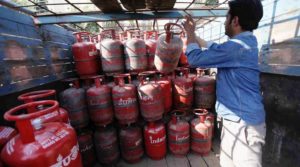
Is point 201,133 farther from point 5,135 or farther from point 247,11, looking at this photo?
point 5,135

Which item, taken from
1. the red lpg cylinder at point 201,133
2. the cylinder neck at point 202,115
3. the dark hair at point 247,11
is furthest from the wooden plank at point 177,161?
the dark hair at point 247,11

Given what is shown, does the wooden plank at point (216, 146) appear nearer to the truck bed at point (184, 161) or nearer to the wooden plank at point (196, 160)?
the truck bed at point (184, 161)

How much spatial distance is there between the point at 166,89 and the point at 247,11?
6.31 feet

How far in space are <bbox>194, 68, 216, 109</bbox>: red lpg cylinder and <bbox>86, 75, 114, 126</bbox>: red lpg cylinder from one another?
1739mm

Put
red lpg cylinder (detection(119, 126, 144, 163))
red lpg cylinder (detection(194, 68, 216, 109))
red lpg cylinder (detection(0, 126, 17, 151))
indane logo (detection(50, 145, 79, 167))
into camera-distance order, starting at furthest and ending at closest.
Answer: red lpg cylinder (detection(194, 68, 216, 109)) → red lpg cylinder (detection(119, 126, 144, 163)) → red lpg cylinder (detection(0, 126, 17, 151)) → indane logo (detection(50, 145, 79, 167))

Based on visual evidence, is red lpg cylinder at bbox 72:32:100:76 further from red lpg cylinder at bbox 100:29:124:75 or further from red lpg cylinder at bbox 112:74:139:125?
red lpg cylinder at bbox 112:74:139:125

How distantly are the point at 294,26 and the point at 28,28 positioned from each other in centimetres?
376

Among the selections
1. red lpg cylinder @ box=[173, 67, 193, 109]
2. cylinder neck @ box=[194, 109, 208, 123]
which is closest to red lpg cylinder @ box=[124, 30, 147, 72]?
red lpg cylinder @ box=[173, 67, 193, 109]

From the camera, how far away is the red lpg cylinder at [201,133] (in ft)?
10.6

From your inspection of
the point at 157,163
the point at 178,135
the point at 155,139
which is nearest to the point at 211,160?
the point at 178,135

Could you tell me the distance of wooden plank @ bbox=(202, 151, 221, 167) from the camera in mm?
3141

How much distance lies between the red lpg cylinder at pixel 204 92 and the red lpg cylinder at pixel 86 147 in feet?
7.27

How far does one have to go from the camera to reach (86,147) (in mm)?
3049

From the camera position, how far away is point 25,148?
129 centimetres
